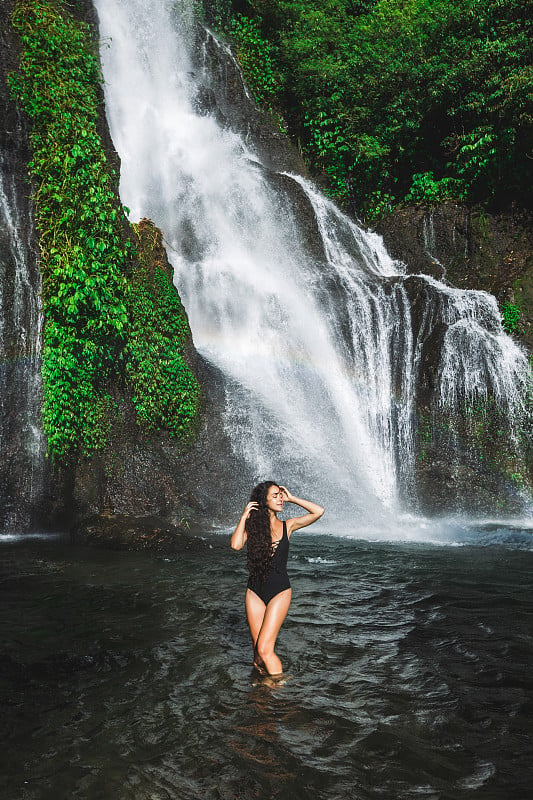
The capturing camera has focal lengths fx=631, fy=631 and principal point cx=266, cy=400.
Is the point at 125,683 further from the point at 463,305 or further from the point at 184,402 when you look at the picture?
the point at 463,305

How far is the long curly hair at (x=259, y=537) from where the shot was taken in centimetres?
472

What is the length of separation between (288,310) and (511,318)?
4837 millimetres

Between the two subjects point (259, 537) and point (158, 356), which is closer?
point (259, 537)

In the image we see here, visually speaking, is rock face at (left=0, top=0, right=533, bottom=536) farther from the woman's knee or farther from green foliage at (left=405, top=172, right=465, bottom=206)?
the woman's knee

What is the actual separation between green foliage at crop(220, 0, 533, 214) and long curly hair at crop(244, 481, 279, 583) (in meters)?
13.5

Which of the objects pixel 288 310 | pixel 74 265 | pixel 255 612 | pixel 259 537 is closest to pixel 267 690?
pixel 255 612

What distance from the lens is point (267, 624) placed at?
452 cm

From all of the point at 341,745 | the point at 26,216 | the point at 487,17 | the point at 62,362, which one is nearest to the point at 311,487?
the point at 62,362

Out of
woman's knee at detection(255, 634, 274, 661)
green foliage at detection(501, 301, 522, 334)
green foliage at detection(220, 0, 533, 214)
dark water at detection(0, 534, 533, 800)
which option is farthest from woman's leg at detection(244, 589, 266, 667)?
green foliage at detection(220, 0, 533, 214)

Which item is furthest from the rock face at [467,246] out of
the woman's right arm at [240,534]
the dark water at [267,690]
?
the woman's right arm at [240,534]

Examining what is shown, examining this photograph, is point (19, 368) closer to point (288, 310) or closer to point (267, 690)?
point (288, 310)

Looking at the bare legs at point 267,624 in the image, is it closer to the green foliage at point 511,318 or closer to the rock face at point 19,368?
the rock face at point 19,368

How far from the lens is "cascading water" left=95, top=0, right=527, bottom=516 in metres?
12.1

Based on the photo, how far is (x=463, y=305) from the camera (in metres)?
13.1
